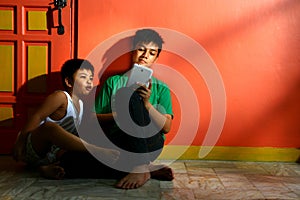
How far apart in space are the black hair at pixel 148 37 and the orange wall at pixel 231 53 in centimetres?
6

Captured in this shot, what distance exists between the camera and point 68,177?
6.45 ft

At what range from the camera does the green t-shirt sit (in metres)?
2.21

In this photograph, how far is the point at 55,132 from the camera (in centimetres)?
188

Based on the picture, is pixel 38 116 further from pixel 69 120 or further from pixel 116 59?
pixel 116 59

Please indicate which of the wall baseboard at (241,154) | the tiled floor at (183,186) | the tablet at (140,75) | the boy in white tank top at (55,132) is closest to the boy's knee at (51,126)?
the boy in white tank top at (55,132)

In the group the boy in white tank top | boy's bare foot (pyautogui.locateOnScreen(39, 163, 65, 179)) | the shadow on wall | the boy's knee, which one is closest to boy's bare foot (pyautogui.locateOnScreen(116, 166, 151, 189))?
the boy in white tank top

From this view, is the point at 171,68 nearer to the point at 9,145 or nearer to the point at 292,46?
the point at 292,46

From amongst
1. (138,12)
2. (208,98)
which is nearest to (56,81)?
(138,12)

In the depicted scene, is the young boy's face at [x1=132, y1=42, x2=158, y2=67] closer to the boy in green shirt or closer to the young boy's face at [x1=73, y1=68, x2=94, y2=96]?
the boy in green shirt

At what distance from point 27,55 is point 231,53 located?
134 cm

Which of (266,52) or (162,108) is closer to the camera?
(162,108)

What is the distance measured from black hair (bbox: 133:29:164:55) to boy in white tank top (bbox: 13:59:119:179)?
39 cm

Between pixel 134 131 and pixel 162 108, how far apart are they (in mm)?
343

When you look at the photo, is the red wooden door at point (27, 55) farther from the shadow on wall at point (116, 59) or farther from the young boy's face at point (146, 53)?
the young boy's face at point (146, 53)
